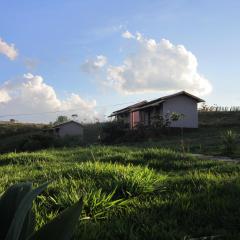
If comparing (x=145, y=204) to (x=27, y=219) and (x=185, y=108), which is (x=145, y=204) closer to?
(x=27, y=219)

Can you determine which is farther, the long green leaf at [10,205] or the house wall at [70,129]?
the house wall at [70,129]

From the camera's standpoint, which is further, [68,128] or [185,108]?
[68,128]

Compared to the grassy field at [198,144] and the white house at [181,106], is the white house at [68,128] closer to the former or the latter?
the white house at [181,106]

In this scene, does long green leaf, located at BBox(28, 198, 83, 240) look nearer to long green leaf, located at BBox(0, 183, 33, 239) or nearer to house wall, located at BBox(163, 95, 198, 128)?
long green leaf, located at BBox(0, 183, 33, 239)

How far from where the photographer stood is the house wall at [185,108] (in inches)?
1877

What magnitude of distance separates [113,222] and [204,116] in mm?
51822

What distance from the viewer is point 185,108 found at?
1911 inches

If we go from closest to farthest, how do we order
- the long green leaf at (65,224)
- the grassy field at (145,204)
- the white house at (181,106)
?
1. the long green leaf at (65,224)
2. the grassy field at (145,204)
3. the white house at (181,106)

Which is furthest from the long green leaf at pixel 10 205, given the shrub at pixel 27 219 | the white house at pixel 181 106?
the white house at pixel 181 106

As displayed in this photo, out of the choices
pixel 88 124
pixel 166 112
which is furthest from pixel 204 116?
pixel 88 124

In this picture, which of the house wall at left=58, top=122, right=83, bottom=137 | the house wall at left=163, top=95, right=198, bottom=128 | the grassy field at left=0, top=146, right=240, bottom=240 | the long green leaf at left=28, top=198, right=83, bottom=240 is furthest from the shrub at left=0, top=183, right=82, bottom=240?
the house wall at left=58, top=122, right=83, bottom=137

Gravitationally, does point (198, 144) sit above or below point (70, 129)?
below

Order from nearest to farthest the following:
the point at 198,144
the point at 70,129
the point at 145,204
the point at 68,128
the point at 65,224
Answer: the point at 65,224
the point at 145,204
the point at 198,144
the point at 68,128
the point at 70,129

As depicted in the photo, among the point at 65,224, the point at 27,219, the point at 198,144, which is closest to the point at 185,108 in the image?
the point at 198,144
